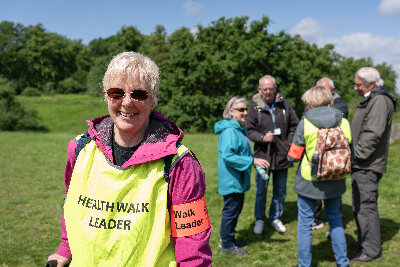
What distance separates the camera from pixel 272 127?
5.50 meters

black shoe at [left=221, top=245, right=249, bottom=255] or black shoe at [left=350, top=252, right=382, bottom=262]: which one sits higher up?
black shoe at [left=350, top=252, right=382, bottom=262]

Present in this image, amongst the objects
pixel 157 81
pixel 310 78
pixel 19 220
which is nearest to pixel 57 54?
pixel 310 78

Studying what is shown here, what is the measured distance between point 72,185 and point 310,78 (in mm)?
40023

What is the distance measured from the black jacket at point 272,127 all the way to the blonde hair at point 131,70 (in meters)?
3.78

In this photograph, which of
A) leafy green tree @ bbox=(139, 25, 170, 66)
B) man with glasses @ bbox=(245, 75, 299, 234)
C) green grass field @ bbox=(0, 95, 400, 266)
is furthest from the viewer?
leafy green tree @ bbox=(139, 25, 170, 66)

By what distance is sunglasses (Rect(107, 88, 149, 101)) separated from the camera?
71.6 inches

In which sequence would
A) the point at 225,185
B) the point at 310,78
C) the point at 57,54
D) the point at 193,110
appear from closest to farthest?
1. the point at 225,185
2. the point at 193,110
3. the point at 310,78
4. the point at 57,54

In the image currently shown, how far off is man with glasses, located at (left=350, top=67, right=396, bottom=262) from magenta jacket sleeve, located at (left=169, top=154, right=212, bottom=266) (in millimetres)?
3506

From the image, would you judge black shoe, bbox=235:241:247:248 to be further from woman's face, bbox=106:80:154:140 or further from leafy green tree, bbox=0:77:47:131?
leafy green tree, bbox=0:77:47:131

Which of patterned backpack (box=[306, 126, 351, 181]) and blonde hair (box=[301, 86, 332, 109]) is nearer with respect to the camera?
patterned backpack (box=[306, 126, 351, 181])

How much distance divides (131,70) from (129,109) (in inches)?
8.0

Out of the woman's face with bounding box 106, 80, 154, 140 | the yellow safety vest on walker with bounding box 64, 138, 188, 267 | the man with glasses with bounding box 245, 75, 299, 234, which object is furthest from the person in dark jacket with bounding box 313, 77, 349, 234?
the yellow safety vest on walker with bounding box 64, 138, 188, 267

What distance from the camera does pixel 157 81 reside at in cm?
190

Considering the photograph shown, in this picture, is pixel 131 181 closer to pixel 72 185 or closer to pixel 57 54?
pixel 72 185
